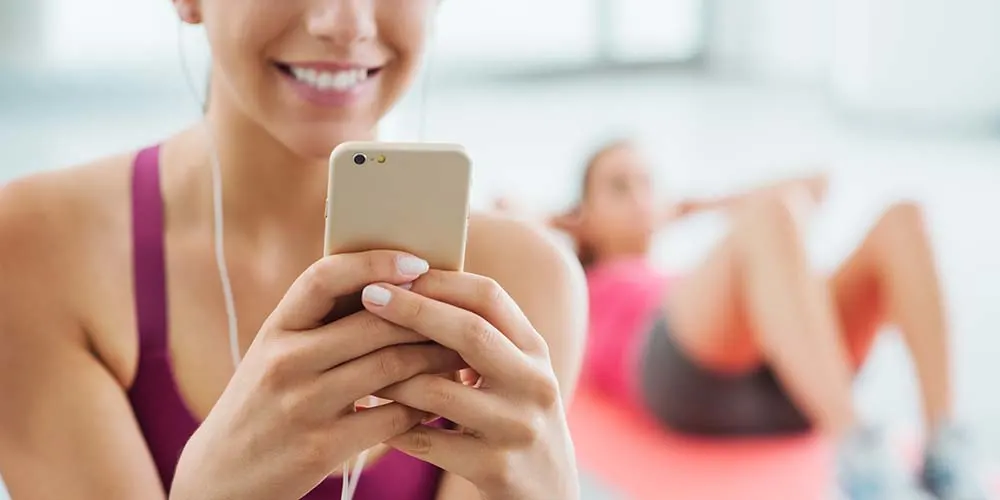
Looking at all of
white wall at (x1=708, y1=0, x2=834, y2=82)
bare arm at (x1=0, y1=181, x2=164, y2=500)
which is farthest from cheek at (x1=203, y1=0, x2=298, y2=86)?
white wall at (x1=708, y1=0, x2=834, y2=82)

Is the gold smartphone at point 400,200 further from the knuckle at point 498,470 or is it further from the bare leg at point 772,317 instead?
the bare leg at point 772,317

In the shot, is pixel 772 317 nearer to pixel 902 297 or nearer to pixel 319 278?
pixel 902 297

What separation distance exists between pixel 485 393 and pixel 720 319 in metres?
0.98

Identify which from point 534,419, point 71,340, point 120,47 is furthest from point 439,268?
point 120,47

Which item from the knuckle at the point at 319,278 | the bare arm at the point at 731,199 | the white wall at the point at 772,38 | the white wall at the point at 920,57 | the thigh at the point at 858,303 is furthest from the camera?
the white wall at the point at 772,38

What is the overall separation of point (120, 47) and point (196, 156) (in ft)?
1.23

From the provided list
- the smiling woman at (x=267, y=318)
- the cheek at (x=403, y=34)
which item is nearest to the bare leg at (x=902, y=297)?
the smiling woman at (x=267, y=318)

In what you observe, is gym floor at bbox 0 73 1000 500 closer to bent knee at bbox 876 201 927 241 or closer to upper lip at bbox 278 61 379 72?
bent knee at bbox 876 201 927 241

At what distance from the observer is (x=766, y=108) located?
2.38 metres

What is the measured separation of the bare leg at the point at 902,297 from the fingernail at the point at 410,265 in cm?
103

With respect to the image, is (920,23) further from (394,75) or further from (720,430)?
(394,75)

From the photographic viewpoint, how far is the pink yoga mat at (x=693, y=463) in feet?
4.11

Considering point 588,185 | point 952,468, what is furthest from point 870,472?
point 588,185

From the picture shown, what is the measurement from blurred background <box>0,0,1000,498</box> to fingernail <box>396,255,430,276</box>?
0.70 meters
